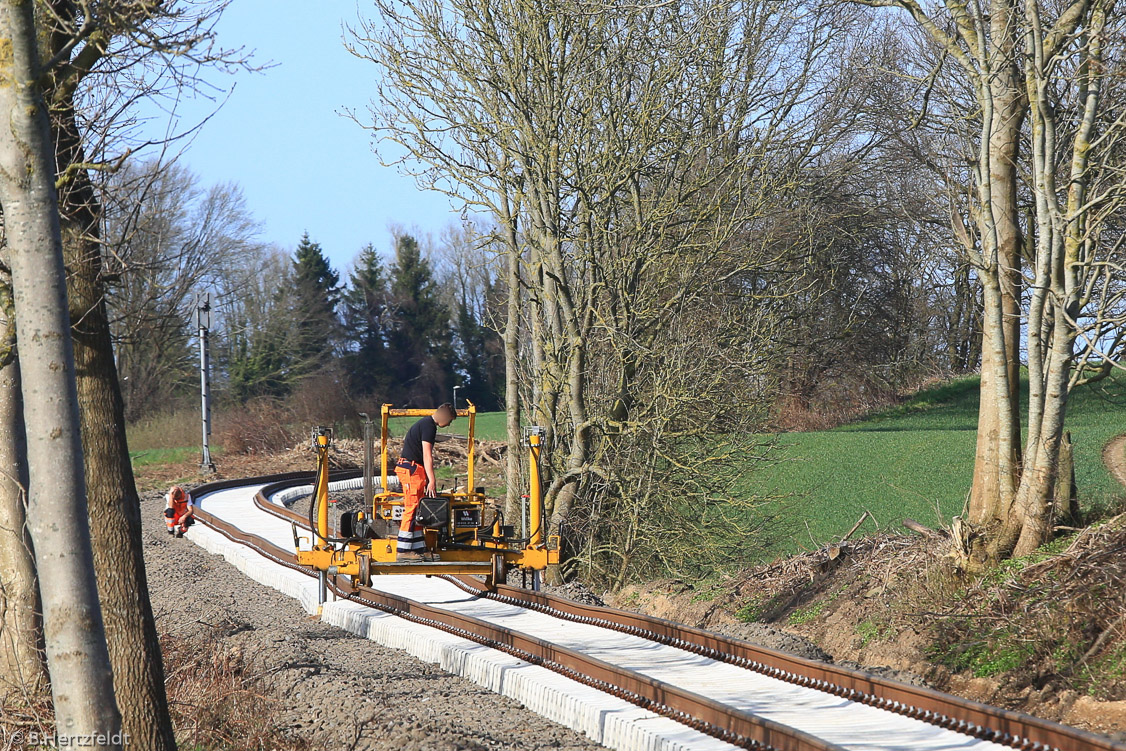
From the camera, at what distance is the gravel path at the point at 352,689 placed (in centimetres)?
718

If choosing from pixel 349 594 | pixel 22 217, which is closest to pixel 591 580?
pixel 349 594

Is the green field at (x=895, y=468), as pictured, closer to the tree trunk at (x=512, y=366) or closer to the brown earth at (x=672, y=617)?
the brown earth at (x=672, y=617)

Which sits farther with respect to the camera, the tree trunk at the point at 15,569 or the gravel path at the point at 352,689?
the tree trunk at the point at 15,569

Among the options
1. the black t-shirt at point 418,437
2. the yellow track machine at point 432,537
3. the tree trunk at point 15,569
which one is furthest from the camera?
the yellow track machine at point 432,537

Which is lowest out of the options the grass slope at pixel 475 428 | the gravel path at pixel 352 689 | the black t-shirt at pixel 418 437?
the gravel path at pixel 352 689

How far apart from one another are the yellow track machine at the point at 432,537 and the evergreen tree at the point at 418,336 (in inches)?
2412

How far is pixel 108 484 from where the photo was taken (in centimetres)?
708

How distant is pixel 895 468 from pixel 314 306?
49.1 metres

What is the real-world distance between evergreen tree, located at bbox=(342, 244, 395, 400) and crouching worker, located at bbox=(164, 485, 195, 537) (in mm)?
49561

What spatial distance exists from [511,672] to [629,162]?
893cm

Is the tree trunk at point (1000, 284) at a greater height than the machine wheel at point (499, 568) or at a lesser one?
greater

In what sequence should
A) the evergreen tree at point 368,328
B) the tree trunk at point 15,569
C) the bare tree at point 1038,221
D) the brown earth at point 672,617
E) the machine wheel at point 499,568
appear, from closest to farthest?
the brown earth at point 672,617, the tree trunk at point 15,569, the bare tree at point 1038,221, the machine wheel at point 499,568, the evergreen tree at point 368,328

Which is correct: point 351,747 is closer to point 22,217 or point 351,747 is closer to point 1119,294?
point 22,217

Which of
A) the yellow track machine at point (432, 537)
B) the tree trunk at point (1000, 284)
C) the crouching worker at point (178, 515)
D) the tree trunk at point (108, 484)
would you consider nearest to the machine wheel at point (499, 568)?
the yellow track machine at point (432, 537)
